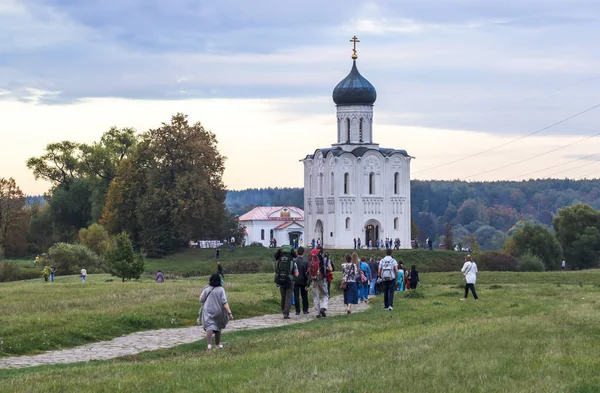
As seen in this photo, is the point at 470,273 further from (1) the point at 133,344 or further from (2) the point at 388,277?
(1) the point at 133,344

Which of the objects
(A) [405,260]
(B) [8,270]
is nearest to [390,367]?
(B) [8,270]

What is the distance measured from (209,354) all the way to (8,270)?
52.8 metres

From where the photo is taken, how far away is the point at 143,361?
1756 centimetres

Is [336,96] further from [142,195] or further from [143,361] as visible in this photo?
[143,361]

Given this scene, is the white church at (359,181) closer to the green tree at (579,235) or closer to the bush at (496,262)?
the green tree at (579,235)

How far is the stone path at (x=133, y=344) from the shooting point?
18500 mm

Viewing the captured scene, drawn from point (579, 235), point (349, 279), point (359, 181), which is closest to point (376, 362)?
point (349, 279)

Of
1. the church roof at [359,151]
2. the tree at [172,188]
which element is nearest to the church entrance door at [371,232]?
the church roof at [359,151]

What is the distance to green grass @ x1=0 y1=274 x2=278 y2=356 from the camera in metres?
21.0

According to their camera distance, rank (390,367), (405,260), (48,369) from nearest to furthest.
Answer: (390,367), (48,369), (405,260)

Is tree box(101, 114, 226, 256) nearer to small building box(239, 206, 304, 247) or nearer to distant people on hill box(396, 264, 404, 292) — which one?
distant people on hill box(396, 264, 404, 292)

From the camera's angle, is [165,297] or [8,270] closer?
[165,297]

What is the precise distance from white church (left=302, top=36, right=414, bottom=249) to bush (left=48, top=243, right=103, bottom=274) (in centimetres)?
2885

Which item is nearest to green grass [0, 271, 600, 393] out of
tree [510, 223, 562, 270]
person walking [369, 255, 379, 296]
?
person walking [369, 255, 379, 296]
